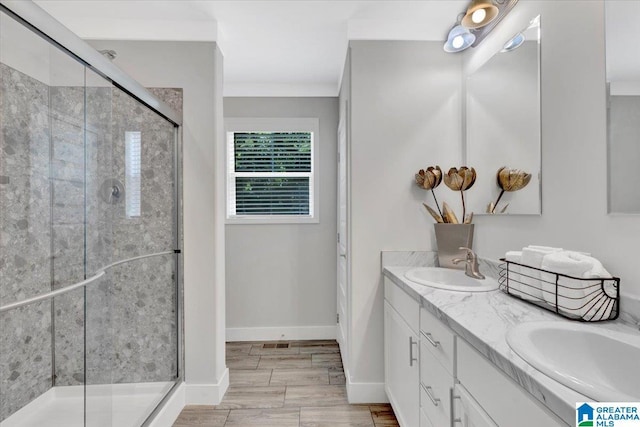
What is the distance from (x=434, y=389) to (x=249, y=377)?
1.66m

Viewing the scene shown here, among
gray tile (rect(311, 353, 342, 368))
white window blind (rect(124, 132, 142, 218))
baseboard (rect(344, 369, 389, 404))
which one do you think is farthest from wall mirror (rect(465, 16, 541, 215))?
white window blind (rect(124, 132, 142, 218))

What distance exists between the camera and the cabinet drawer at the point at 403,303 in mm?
1547

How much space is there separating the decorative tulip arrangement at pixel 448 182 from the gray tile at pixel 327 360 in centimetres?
150

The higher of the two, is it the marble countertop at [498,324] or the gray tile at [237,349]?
the marble countertop at [498,324]

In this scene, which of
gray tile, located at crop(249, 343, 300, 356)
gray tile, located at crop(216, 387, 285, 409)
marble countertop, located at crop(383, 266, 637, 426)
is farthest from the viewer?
gray tile, located at crop(249, 343, 300, 356)

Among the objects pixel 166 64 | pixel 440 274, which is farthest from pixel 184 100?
pixel 440 274

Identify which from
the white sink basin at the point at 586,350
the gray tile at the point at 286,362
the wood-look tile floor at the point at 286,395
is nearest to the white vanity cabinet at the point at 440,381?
the white sink basin at the point at 586,350

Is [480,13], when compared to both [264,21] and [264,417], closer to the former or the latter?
[264,21]

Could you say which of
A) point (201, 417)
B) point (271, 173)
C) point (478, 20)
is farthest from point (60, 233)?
point (478, 20)

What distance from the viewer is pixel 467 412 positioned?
3.41ft

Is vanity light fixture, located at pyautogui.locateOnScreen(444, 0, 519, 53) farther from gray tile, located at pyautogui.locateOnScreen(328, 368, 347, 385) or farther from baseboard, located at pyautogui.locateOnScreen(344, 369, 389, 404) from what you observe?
gray tile, located at pyautogui.locateOnScreen(328, 368, 347, 385)

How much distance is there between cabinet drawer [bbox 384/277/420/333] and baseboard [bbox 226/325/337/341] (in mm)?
1327

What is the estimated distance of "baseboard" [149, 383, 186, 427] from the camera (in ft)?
6.02

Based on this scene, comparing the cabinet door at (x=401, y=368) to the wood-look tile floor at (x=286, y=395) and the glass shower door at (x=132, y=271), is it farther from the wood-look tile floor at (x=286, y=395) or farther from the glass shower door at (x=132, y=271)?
Result: the glass shower door at (x=132, y=271)
